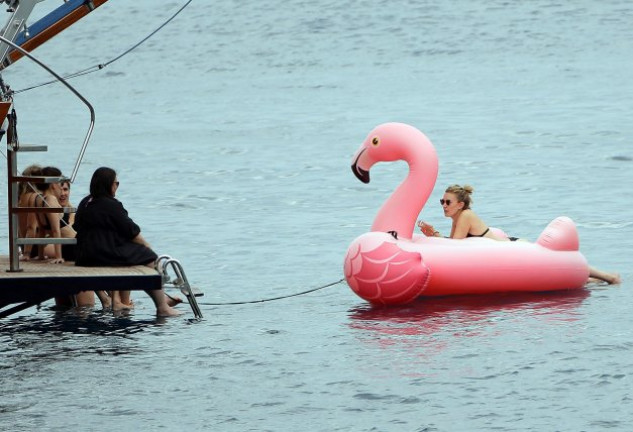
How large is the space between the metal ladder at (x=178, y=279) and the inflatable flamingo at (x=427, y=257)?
160cm

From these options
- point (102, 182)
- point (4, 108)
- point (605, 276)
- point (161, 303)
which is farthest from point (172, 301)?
point (605, 276)

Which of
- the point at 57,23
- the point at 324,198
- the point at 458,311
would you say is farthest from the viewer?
the point at 324,198

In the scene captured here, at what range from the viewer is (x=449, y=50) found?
162 ft

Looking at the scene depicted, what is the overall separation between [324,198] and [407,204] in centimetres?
960

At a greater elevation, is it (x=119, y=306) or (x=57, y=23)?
(x=57, y=23)

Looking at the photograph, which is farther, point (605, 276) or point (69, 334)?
point (605, 276)

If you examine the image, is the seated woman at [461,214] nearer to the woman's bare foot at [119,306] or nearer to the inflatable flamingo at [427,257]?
the inflatable flamingo at [427,257]

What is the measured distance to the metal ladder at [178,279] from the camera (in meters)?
12.5

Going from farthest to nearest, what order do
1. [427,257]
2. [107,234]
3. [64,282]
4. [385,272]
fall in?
1. [427,257]
2. [385,272]
3. [107,234]
4. [64,282]

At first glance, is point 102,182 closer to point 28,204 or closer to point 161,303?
point 28,204

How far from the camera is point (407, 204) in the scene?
46.3 ft

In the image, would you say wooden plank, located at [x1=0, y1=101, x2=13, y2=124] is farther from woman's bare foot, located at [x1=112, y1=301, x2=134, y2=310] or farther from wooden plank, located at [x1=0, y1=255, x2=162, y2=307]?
woman's bare foot, located at [x1=112, y1=301, x2=134, y2=310]

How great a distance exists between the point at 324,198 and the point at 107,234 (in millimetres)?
11170

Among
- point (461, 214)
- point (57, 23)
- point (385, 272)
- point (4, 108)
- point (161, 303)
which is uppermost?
point (57, 23)
